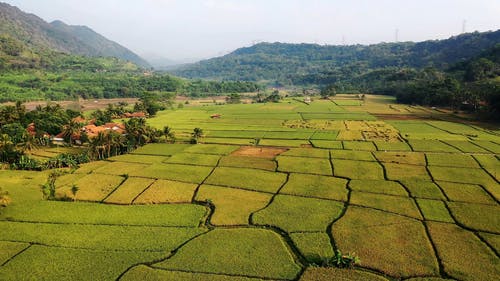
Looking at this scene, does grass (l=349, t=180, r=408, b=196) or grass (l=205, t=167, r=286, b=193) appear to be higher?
grass (l=349, t=180, r=408, b=196)

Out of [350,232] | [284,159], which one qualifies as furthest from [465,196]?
[284,159]

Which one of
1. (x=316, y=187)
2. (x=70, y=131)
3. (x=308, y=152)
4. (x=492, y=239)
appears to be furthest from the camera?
(x=70, y=131)

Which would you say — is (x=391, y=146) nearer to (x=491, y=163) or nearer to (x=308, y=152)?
(x=308, y=152)

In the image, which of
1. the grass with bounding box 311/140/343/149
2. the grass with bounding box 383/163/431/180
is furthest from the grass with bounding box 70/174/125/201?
the grass with bounding box 383/163/431/180

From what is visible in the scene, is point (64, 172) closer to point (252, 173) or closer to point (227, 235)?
point (252, 173)

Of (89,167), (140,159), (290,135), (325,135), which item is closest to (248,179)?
(140,159)

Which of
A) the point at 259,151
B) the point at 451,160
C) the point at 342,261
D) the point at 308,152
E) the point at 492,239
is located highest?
the point at 451,160

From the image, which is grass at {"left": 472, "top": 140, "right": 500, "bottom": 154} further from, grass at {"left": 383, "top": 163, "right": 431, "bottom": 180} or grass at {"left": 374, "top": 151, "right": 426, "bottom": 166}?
grass at {"left": 383, "top": 163, "right": 431, "bottom": 180}
